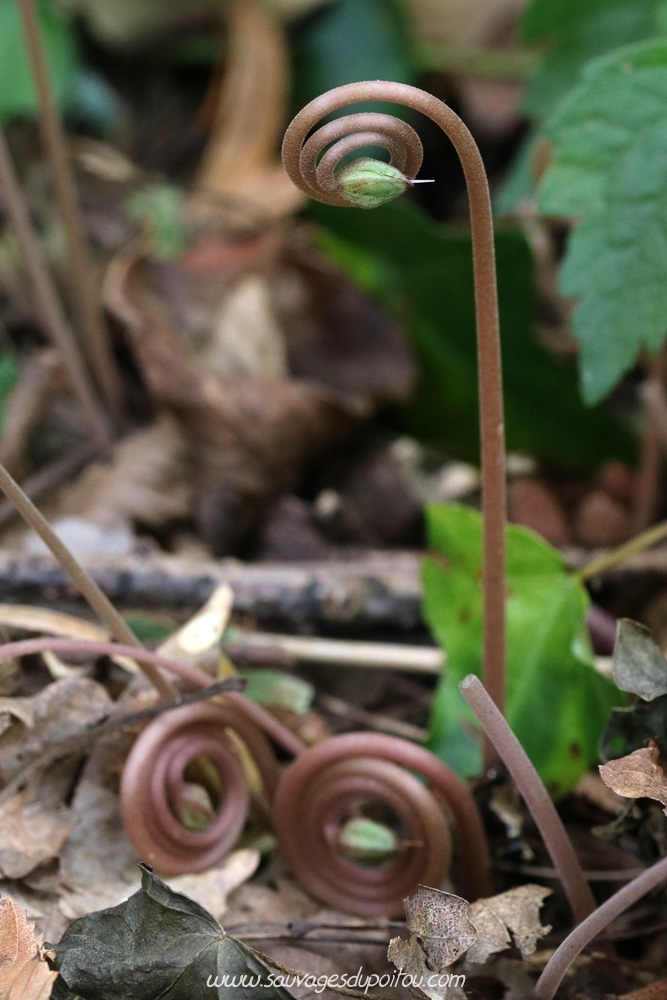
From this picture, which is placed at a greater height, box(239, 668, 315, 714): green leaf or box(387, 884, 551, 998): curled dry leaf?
box(387, 884, 551, 998): curled dry leaf

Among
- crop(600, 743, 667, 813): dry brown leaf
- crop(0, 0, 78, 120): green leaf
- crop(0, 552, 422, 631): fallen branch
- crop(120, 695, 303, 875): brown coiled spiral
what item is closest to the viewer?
crop(600, 743, 667, 813): dry brown leaf

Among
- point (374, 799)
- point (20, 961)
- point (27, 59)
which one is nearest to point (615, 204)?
point (374, 799)

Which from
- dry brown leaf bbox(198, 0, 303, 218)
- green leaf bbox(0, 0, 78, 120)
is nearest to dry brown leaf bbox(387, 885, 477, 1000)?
green leaf bbox(0, 0, 78, 120)

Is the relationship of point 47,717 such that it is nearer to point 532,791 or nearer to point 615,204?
point 532,791

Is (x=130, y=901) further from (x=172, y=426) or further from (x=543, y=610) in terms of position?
(x=172, y=426)

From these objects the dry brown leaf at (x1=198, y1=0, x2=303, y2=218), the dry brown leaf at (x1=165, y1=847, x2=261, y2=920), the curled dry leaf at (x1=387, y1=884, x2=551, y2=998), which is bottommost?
the dry brown leaf at (x1=165, y1=847, x2=261, y2=920)

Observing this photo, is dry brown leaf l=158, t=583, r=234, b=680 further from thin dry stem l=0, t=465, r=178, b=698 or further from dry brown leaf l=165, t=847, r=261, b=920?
dry brown leaf l=165, t=847, r=261, b=920
